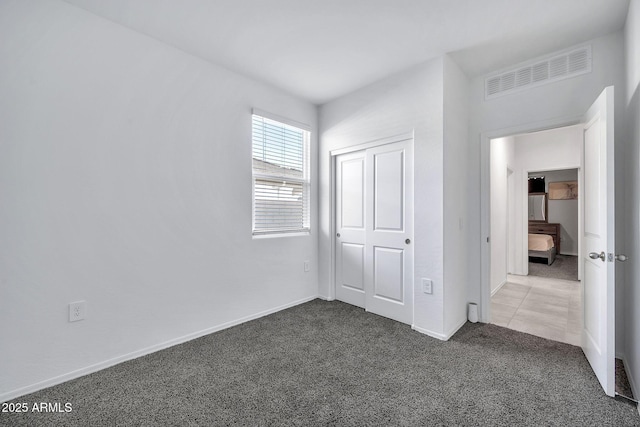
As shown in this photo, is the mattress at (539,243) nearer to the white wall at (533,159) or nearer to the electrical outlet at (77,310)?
the white wall at (533,159)

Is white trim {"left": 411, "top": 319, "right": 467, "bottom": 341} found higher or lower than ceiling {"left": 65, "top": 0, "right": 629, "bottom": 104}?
lower

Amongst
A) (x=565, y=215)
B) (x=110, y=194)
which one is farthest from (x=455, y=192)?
(x=565, y=215)

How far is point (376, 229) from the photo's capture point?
3203mm

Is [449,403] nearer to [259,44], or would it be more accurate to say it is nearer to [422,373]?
[422,373]

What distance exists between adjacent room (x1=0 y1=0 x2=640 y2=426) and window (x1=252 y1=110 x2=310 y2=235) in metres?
0.03

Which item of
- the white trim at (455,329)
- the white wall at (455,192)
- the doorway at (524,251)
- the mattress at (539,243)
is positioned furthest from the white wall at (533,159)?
the white trim at (455,329)

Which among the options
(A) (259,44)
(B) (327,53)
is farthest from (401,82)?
(A) (259,44)

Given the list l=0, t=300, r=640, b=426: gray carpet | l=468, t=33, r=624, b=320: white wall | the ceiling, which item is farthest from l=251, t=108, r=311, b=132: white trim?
l=0, t=300, r=640, b=426: gray carpet

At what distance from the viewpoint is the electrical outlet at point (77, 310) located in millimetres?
1960

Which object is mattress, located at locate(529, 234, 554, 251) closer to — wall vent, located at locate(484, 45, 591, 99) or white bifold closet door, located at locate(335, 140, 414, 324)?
wall vent, located at locate(484, 45, 591, 99)

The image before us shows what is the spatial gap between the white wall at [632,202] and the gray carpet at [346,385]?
0.99ft

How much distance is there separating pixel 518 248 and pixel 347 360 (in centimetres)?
442

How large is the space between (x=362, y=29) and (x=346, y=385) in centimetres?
263

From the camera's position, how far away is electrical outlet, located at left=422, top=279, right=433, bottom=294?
2.65m
